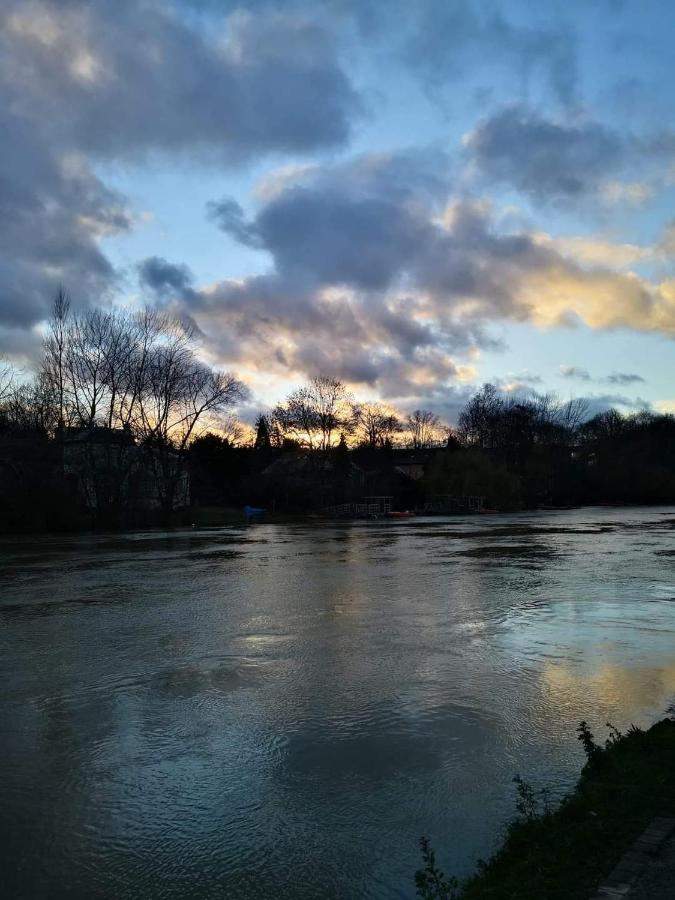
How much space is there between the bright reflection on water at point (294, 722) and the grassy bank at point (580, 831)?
0.31 m

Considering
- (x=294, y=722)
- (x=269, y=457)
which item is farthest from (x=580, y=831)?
(x=269, y=457)

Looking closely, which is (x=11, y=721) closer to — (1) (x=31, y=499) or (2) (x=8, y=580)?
(2) (x=8, y=580)

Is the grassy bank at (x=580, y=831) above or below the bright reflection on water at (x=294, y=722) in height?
above

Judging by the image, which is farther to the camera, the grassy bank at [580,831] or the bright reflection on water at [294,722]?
the bright reflection on water at [294,722]

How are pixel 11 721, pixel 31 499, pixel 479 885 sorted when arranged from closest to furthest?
pixel 479 885
pixel 11 721
pixel 31 499

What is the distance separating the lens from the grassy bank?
3557 millimetres

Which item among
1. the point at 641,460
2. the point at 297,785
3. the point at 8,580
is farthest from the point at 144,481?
the point at 641,460

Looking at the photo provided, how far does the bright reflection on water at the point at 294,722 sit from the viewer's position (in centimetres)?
439

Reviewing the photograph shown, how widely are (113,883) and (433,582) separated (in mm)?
13310

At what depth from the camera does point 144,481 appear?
49.8 m

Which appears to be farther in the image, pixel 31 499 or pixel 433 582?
pixel 31 499

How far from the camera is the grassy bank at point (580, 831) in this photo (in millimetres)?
3557

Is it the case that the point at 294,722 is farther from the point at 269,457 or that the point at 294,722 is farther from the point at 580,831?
the point at 269,457

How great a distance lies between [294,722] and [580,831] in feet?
10.9
